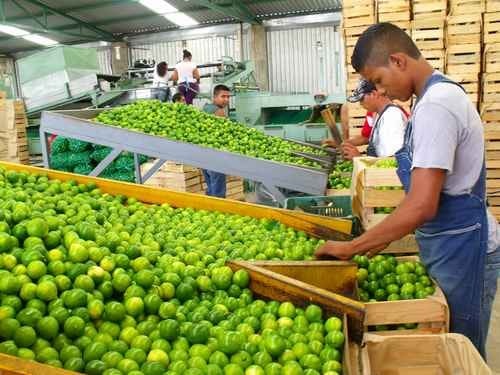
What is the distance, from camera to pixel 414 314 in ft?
6.67

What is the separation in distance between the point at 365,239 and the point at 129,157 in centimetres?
550

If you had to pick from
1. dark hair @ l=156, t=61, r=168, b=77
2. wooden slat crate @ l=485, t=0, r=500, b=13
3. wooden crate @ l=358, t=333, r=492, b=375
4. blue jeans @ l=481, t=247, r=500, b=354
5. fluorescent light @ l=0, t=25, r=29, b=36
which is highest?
fluorescent light @ l=0, t=25, r=29, b=36

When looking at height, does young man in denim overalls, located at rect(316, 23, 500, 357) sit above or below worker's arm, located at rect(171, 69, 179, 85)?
below

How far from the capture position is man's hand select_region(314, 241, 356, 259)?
7.08 feet

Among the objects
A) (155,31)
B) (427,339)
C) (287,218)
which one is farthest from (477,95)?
(155,31)

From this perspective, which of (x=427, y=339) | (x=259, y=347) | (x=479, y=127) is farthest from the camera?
(x=479, y=127)

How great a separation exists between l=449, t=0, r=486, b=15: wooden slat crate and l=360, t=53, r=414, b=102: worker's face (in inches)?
215

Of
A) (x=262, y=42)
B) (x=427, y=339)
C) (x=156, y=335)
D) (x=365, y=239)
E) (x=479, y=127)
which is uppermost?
(x=262, y=42)

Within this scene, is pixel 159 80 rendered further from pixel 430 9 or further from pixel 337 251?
pixel 337 251

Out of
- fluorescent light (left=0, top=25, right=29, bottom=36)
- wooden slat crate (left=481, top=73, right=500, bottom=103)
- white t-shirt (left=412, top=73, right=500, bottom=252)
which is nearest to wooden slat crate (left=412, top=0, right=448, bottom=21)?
wooden slat crate (left=481, top=73, right=500, bottom=103)

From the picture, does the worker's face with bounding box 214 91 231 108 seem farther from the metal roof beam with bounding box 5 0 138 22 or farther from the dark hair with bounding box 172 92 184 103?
the metal roof beam with bounding box 5 0 138 22

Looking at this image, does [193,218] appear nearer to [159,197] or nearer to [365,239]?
[159,197]

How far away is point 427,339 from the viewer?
5.98 ft

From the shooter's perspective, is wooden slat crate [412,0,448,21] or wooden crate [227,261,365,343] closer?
wooden crate [227,261,365,343]
